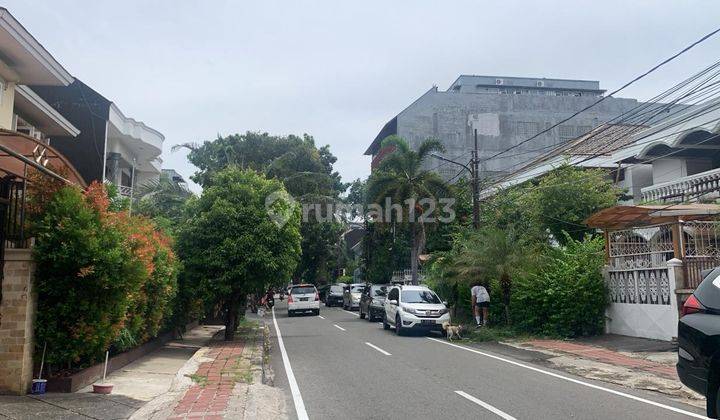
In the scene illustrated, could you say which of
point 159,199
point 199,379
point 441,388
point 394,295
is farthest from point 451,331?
point 159,199

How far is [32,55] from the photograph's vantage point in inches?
580

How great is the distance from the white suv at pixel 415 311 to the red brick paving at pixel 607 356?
11.4 ft

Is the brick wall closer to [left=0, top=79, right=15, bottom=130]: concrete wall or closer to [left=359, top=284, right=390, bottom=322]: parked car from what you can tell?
[left=0, top=79, right=15, bottom=130]: concrete wall

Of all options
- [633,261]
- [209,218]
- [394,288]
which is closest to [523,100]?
[394,288]

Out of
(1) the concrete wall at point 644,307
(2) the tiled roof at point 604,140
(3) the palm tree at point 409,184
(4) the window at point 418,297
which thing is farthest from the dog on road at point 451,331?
(2) the tiled roof at point 604,140

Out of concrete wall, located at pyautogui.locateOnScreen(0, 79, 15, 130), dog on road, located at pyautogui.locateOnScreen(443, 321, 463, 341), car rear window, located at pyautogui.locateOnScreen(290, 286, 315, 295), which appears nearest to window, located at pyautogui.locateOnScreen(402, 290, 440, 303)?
dog on road, located at pyautogui.locateOnScreen(443, 321, 463, 341)

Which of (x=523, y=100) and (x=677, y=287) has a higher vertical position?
(x=523, y=100)

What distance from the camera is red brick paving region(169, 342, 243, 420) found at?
24.8ft

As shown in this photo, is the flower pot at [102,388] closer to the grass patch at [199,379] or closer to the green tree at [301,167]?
the grass patch at [199,379]

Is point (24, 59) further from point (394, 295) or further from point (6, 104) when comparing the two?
point (394, 295)

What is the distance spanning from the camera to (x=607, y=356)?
13664 millimetres

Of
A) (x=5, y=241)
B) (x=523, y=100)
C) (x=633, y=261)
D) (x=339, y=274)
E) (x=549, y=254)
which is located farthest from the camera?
(x=339, y=274)

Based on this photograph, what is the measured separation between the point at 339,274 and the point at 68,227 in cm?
6010

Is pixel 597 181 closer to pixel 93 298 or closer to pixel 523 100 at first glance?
pixel 93 298
